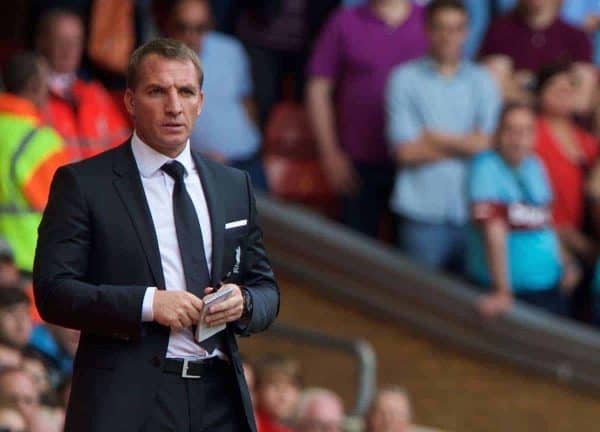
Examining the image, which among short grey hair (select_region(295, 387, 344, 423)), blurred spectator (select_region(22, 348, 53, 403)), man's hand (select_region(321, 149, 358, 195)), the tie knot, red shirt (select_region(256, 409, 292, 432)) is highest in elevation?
the tie knot

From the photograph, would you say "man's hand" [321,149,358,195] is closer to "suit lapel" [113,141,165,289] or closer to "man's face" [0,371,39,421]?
"man's face" [0,371,39,421]

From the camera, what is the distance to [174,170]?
4859mm

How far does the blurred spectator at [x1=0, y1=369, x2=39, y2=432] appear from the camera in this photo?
727 cm

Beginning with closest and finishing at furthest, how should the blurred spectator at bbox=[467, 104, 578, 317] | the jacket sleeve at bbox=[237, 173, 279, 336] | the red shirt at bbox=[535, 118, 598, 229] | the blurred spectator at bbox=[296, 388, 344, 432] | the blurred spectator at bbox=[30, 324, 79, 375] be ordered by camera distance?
the jacket sleeve at bbox=[237, 173, 279, 336] < the blurred spectator at bbox=[30, 324, 79, 375] < the blurred spectator at bbox=[296, 388, 344, 432] < the blurred spectator at bbox=[467, 104, 578, 317] < the red shirt at bbox=[535, 118, 598, 229]

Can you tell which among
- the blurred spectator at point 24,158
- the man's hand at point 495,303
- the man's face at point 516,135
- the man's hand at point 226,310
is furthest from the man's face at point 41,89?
the man's hand at point 226,310

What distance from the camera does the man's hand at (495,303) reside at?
944 cm

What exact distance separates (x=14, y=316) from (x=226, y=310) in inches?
123

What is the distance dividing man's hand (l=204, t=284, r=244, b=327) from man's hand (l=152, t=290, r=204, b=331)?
0.03 m

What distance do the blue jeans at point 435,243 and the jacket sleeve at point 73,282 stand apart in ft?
15.8

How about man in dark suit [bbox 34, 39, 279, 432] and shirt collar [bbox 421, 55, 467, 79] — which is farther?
shirt collar [bbox 421, 55, 467, 79]

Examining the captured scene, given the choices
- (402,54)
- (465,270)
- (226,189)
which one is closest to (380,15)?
(402,54)

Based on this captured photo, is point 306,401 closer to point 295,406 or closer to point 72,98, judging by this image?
point 295,406

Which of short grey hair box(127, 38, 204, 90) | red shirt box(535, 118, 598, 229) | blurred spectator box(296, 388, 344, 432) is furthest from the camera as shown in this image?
red shirt box(535, 118, 598, 229)

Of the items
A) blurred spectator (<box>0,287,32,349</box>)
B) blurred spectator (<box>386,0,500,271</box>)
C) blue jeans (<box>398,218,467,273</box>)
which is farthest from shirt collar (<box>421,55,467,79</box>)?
blurred spectator (<box>0,287,32,349</box>)
